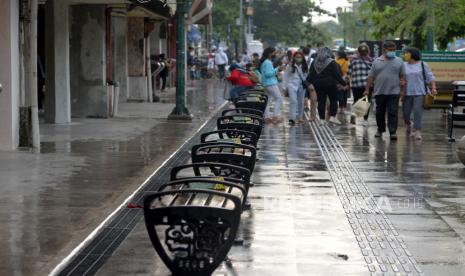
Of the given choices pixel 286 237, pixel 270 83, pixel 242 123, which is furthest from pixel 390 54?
pixel 286 237

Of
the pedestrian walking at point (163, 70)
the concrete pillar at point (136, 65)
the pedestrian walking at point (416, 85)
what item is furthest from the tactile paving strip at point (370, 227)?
the pedestrian walking at point (163, 70)

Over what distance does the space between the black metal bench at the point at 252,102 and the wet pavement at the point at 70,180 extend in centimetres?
123

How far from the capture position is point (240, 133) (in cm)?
1298

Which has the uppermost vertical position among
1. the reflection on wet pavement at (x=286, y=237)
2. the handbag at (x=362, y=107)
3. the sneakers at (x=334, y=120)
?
the handbag at (x=362, y=107)

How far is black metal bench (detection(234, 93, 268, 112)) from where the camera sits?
19.1 m

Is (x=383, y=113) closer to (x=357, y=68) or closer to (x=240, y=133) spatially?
(x=357, y=68)

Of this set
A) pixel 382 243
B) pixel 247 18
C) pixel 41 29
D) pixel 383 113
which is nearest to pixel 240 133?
pixel 382 243

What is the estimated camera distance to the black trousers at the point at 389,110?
19.6 m

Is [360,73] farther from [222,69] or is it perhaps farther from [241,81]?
[222,69]

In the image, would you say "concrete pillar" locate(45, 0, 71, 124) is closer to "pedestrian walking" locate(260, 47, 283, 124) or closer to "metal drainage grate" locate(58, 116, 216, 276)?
Answer: "pedestrian walking" locate(260, 47, 283, 124)

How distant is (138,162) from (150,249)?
641cm

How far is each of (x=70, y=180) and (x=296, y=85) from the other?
11.4 metres

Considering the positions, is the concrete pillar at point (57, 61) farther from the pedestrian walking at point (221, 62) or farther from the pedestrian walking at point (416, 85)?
the pedestrian walking at point (221, 62)

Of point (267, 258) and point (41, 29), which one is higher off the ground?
point (41, 29)
